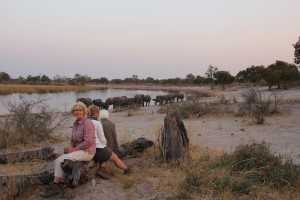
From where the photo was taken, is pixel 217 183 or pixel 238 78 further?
pixel 238 78

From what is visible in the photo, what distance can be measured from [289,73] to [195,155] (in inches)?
1509

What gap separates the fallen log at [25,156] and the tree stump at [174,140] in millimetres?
2493

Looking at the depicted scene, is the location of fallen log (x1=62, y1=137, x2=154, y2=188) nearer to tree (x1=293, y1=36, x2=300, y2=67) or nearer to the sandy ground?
the sandy ground

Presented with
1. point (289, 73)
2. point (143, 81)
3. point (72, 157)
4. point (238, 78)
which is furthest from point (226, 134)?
point (143, 81)

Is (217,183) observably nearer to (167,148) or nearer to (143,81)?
(167,148)

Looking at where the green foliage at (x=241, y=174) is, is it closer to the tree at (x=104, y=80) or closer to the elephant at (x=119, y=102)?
the elephant at (x=119, y=102)

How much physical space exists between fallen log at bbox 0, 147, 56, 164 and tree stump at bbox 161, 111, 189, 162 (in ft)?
8.18

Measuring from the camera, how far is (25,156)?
7.53 metres

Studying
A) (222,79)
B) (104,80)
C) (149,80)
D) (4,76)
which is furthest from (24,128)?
(104,80)

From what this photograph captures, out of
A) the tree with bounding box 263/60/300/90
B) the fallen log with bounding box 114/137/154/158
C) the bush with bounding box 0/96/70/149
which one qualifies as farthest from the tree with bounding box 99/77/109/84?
the fallen log with bounding box 114/137/154/158

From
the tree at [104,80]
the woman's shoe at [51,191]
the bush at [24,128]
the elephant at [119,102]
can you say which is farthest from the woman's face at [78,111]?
the tree at [104,80]

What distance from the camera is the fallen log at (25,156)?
7406 mm

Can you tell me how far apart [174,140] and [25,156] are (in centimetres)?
309

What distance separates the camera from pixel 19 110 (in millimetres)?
10156
